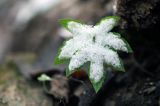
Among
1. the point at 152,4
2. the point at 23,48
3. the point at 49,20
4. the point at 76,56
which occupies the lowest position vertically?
the point at 23,48

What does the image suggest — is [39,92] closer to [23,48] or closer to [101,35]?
[101,35]

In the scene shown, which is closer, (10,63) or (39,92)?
(39,92)

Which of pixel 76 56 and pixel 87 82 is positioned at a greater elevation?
pixel 76 56

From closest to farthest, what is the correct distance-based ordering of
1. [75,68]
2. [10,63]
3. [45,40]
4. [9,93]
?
[75,68], [9,93], [10,63], [45,40]

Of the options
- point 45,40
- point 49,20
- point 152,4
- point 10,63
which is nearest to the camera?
point 152,4

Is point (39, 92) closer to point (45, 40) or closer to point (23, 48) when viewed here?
point (45, 40)

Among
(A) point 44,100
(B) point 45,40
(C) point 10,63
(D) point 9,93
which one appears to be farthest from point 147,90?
(B) point 45,40

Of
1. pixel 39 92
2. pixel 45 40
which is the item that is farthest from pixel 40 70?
pixel 45 40
